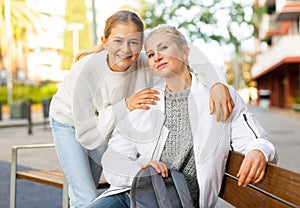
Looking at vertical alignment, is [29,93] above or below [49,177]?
above

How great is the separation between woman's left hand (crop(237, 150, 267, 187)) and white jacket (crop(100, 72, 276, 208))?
5 cm

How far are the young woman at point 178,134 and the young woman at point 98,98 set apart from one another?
8 cm

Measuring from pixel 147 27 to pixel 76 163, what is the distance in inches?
107

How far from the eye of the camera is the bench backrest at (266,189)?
1957 mm

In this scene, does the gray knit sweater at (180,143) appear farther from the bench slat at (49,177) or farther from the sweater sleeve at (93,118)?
the bench slat at (49,177)

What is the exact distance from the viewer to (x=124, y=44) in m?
2.78

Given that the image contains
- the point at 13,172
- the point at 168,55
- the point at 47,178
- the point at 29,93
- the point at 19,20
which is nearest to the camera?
the point at 168,55

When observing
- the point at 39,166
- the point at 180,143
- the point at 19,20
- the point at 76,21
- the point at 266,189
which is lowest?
the point at 39,166

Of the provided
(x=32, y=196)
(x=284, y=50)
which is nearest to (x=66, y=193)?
(x=32, y=196)

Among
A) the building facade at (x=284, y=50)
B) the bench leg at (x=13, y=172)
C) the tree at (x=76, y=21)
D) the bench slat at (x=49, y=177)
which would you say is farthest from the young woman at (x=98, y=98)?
the tree at (x=76, y=21)

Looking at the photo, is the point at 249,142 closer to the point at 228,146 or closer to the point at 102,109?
the point at 228,146

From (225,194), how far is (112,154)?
23.0 inches

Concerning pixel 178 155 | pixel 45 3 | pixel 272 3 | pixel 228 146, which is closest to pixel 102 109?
pixel 178 155

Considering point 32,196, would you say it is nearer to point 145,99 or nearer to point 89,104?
point 89,104
